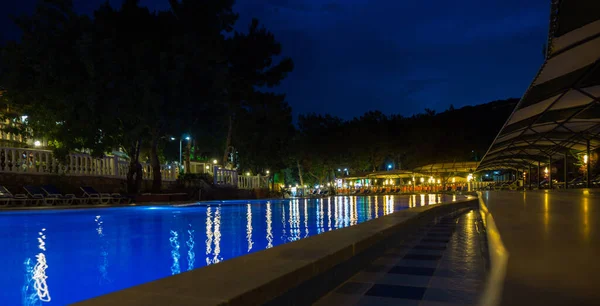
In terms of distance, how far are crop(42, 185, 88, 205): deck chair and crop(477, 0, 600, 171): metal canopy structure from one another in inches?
663

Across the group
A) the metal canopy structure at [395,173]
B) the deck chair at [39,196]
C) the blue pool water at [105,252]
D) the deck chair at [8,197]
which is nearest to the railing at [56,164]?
the deck chair at [39,196]

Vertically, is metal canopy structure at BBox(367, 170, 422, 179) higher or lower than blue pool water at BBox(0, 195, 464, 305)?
higher

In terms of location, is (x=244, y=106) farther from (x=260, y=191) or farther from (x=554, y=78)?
(x=554, y=78)

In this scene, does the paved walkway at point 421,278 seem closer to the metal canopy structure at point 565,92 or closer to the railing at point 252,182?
the metal canopy structure at point 565,92

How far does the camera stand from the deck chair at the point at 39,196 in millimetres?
17541

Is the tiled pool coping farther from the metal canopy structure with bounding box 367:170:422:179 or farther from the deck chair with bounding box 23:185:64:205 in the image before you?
the metal canopy structure with bounding box 367:170:422:179

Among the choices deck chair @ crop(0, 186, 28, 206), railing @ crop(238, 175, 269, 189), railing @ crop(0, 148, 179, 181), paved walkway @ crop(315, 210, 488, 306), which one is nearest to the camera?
paved walkway @ crop(315, 210, 488, 306)

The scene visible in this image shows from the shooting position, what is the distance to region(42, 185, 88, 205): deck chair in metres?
18.1

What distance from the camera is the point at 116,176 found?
23.2 meters

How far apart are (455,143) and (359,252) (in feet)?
154

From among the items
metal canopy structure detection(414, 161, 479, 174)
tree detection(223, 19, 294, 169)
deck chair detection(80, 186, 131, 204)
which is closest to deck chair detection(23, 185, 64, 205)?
deck chair detection(80, 186, 131, 204)

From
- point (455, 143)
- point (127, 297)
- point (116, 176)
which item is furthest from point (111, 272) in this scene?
point (455, 143)

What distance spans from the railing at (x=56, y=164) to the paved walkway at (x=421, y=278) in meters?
18.4

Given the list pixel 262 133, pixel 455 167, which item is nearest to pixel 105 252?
pixel 455 167
